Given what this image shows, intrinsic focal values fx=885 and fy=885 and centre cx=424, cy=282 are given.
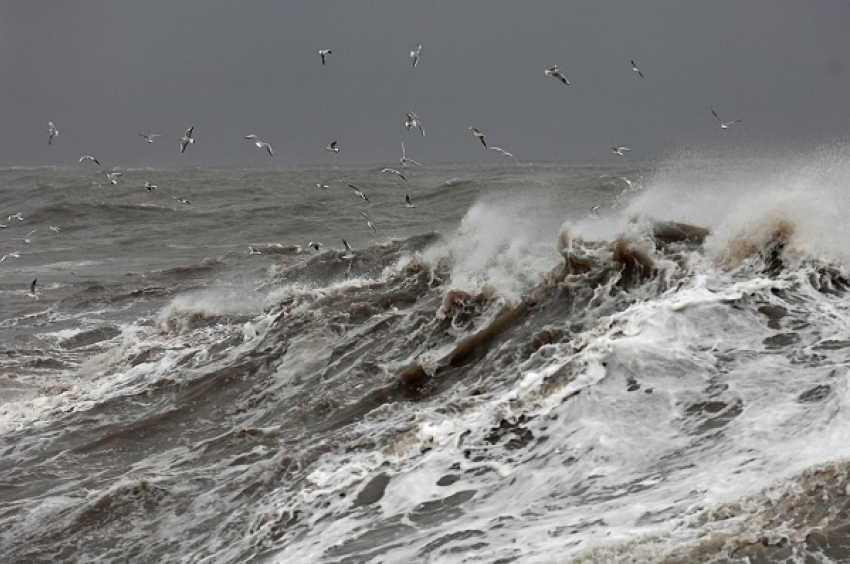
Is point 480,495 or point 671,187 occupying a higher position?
point 671,187

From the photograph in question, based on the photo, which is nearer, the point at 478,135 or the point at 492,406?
the point at 492,406

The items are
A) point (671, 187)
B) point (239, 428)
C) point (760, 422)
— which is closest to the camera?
point (760, 422)

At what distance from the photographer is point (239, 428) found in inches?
297

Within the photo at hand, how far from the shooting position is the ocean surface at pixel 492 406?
4863mm

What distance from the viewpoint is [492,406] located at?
6.61 metres

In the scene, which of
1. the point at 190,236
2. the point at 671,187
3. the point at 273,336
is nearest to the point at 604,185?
the point at 190,236

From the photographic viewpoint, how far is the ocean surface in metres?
4.86

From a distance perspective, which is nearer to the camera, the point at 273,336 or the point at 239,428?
the point at 239,428

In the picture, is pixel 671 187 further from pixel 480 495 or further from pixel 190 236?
pixel 190 236

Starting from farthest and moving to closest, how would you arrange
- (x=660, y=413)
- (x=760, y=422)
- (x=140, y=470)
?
(x=140, y=470) < (x=660, y=413) < (x=760, y=422)

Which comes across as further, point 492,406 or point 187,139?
point 187,139

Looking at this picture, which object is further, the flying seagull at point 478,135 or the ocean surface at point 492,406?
the flying seagull at point 478,135

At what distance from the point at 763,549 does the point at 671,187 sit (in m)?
8.03

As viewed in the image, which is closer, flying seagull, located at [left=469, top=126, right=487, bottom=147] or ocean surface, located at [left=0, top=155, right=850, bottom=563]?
ocean surface, located at [left=0, top=155, right=850, bottom=563]
